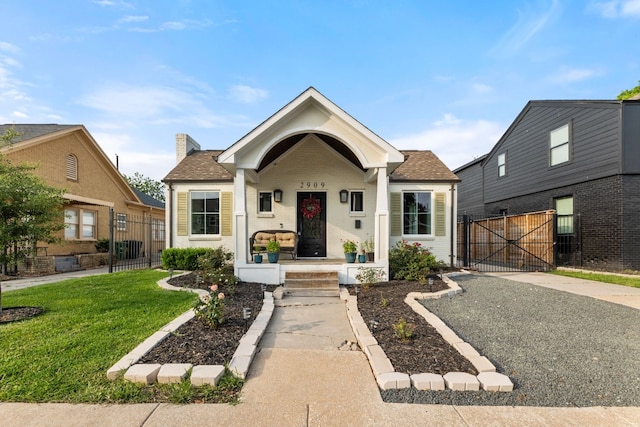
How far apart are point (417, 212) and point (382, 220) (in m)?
3.34

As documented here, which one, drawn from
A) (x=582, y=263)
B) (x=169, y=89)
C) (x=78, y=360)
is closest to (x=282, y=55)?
(x=169, y=89)

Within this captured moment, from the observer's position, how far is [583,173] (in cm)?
1130

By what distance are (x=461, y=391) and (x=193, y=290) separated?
18.2 feet

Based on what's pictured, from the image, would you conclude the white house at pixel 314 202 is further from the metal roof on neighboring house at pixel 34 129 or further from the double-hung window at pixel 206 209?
the metal roof on neighboring house at pixel 34 129

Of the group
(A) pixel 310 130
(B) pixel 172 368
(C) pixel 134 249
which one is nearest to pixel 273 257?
(A) pixel 310 130

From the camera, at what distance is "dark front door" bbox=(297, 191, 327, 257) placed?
10.5m

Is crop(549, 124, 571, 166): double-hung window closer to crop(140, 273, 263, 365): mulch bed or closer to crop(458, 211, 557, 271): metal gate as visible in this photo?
crop(458, 211, 557, 271): metal gate

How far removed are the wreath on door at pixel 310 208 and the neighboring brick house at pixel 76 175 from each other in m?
8.55

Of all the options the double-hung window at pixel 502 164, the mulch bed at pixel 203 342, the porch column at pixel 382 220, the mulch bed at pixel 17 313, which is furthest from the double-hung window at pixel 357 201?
the double-hung window at pixel 502 164

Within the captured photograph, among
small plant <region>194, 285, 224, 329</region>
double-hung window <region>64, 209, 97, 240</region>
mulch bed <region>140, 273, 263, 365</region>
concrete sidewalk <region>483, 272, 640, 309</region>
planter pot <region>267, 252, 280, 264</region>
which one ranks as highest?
double-hung window <region>64, 209, 97, 240</region>

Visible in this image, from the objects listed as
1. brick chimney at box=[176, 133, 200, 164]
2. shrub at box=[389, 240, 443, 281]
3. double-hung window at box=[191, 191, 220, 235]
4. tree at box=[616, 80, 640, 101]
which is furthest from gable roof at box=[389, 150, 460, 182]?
tree at box=[616, 80, 640, 101]

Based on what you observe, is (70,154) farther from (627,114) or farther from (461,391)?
(627,114)

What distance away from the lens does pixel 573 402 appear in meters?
2.77

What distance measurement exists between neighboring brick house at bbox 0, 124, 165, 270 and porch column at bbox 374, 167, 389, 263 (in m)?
11.0
